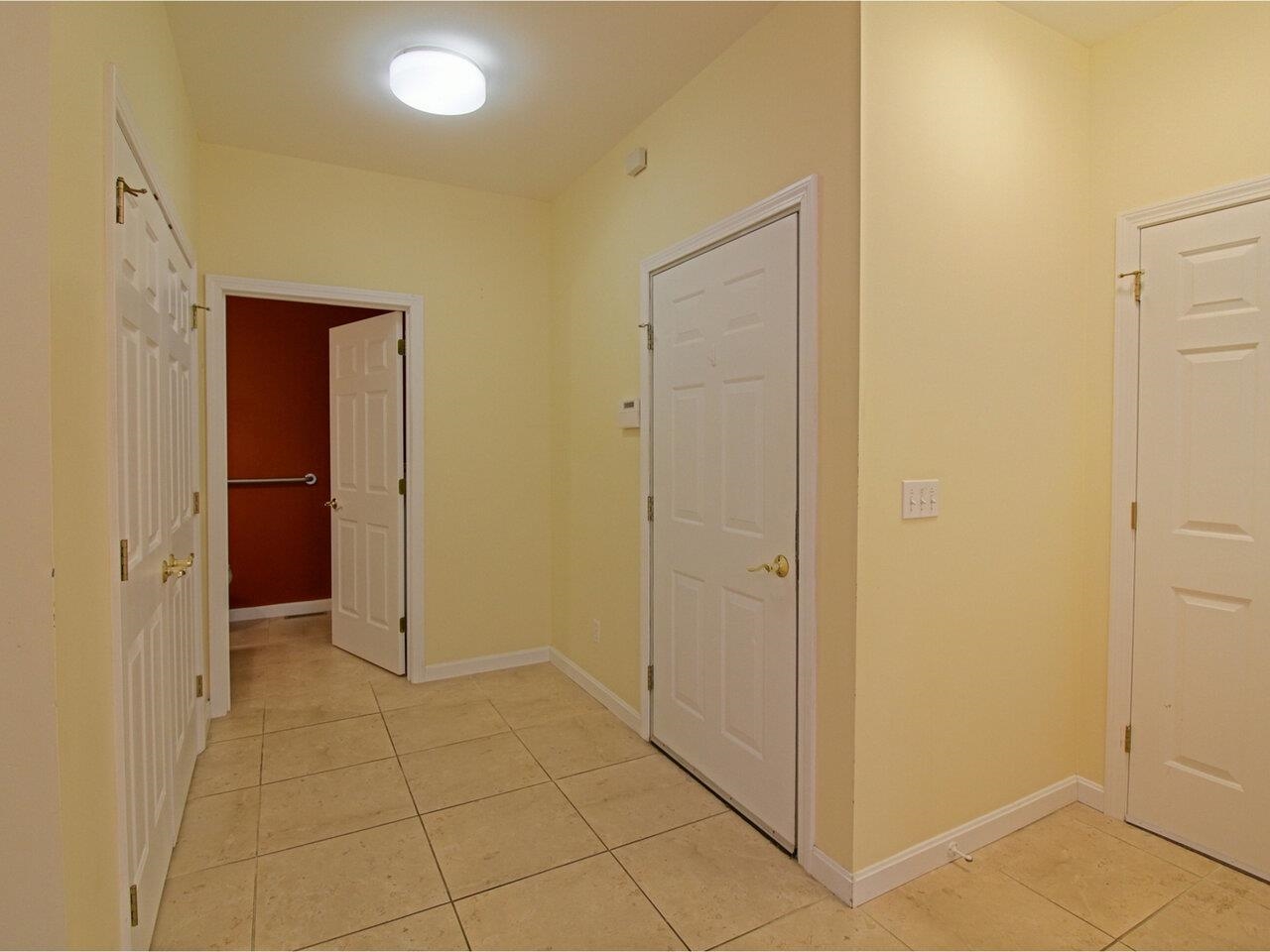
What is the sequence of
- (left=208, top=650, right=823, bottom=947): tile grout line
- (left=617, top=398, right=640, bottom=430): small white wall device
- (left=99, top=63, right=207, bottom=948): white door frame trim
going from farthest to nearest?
1. (left=617, top=398, right=640, bottom=430): small white wall device
2. (left=208, top=650, right=823, bottom=947): tile grout line
3. (left=99, top=63, right=207, bottom=948): white door frame trim

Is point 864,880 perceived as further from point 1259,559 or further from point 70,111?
point 70,111

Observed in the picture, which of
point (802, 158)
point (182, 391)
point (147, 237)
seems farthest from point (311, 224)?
point (802, 158)

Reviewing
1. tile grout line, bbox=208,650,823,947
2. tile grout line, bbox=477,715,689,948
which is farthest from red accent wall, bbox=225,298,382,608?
tile grout line, bbox=477,715,689,948

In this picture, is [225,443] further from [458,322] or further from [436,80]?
[436,80]

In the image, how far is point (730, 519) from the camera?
231 cm

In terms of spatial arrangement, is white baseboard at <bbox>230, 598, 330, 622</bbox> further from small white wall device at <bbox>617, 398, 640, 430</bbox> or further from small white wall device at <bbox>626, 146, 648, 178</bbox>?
small white wall device at <bbox>626, 146, 648, 178</bbox>

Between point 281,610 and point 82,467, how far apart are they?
423 cm

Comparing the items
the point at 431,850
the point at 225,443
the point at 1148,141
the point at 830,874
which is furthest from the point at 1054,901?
the point at 225,443

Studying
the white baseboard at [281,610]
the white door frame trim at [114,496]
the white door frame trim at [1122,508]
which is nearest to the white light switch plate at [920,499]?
the white door frame trim at [1122,508]

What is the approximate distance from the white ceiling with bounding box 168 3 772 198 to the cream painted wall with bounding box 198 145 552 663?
220 mm

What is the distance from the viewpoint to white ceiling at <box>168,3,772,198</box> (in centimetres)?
212

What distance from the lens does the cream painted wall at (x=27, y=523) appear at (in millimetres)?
1004

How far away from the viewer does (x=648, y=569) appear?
9.30 feet

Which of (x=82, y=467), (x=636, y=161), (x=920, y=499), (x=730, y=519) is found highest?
(x=636, y=161)
